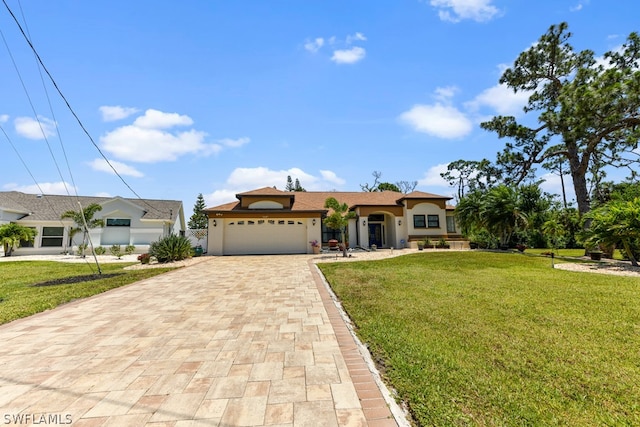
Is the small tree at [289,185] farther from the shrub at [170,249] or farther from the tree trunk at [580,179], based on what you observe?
the tree trunk at [580,179]

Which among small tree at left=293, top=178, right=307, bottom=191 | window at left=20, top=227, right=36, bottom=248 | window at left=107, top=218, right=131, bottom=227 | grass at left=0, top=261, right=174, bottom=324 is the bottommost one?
grass at left=0, top=261, right=174, bottom=324

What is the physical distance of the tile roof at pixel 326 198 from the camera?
839 inches

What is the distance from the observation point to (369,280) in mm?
8578

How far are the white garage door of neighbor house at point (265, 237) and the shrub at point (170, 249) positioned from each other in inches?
164

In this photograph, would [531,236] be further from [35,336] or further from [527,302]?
[35,336]

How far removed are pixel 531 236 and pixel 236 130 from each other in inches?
1028

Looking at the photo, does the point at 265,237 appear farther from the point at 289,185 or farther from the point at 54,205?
the point at 289,185

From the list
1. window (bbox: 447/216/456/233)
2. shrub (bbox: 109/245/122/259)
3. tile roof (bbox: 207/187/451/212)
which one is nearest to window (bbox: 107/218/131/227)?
shrub (bbox: 109/245/122/259)

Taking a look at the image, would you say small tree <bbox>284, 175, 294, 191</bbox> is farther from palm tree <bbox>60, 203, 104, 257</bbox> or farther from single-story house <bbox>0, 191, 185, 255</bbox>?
palm tree <bbox>60, 203, 104, 257</bbox>

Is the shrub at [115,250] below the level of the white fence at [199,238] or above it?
below

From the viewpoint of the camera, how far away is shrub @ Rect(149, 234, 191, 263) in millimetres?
15297

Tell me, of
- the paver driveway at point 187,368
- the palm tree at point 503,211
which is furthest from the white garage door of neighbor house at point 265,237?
the paver driveway at point 187,368

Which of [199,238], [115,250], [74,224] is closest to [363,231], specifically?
[199,238]

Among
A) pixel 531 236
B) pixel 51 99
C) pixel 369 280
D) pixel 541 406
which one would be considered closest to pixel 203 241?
pixel 51 99
